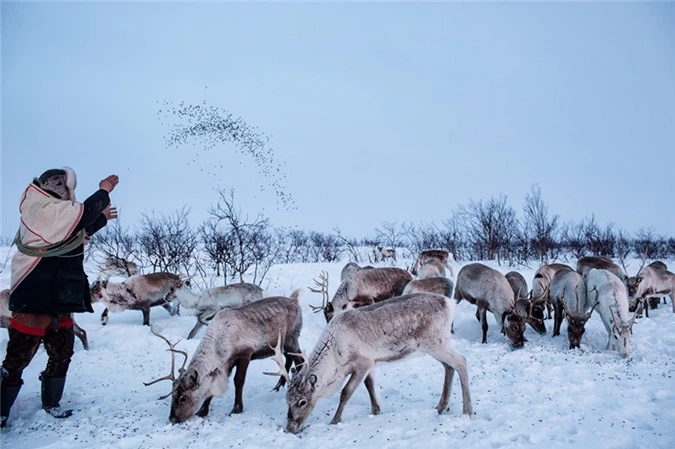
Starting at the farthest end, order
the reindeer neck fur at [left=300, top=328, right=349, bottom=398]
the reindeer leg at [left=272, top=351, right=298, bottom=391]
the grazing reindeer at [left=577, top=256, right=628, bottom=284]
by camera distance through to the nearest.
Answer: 1. the grazing reindeer at [left=577, top=256, right=628, bottom=284]
2. the reindeer leg at [left=272, top=351, right=298, bottom=391]
3. the reindeer neck fur at [left=300, top=328, right=349, bottom=398]

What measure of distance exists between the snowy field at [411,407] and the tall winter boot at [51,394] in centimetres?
11

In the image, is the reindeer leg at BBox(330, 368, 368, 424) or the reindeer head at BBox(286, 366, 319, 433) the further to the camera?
the reindeer leg at BBox(330, 368, 368, 424)

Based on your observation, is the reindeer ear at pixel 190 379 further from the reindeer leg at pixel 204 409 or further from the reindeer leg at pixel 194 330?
the reindeer leg at pixel 194 330

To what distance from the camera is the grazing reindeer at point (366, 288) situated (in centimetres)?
→ 1095

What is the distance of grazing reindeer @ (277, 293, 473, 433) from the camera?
5.33 metres

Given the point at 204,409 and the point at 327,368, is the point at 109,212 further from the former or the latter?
the point at 327,368

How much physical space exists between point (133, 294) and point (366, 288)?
530cm

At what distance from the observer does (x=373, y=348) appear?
555 cm

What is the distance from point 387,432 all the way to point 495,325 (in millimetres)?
6708

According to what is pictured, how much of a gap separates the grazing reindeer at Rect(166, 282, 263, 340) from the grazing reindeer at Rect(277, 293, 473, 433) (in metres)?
4.83

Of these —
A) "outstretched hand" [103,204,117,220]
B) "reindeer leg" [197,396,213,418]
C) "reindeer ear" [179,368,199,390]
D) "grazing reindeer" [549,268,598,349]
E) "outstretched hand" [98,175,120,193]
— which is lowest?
"reindeer leg" [197,396,213,418]

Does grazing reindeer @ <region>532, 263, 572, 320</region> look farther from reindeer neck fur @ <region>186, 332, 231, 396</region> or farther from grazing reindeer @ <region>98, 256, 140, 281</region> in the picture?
grazing reindeer @ <region>98, 256, 140, 281</region>

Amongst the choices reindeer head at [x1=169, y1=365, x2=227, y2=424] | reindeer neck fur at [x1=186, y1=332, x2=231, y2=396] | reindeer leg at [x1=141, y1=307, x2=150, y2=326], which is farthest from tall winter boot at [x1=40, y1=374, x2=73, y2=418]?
reindeer leg at [x1=141, y1=307, x2=150, y2=326]

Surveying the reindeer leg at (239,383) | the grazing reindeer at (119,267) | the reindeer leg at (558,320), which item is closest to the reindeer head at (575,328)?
the reindeer leg at (558,320)
